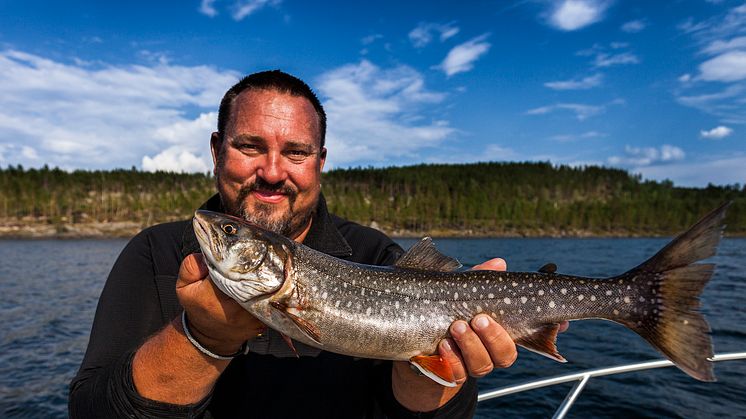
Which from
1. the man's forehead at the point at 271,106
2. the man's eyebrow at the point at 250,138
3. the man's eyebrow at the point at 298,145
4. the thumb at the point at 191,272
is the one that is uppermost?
the man's forehead at the point at 271,106

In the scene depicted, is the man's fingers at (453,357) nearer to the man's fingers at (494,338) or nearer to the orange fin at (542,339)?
the man's fingers at (494,338)

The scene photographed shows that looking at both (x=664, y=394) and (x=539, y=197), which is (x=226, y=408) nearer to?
(x=664, y=394)

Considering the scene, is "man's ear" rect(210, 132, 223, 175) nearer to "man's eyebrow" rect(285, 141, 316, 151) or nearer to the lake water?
"man's eyebrow" rect(285, 141, 316, 151)

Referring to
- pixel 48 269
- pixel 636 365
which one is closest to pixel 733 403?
pixel 636 365

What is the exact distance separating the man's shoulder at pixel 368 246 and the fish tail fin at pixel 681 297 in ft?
6.32

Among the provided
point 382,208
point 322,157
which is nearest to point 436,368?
point 322,157

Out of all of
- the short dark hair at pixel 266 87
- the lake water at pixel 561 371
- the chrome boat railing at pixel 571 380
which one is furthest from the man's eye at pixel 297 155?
the lake water at pixel 561 371

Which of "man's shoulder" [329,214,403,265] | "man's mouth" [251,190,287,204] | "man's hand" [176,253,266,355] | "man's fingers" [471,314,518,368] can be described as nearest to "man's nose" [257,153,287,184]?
"man's mouth" [251,190,287,204]

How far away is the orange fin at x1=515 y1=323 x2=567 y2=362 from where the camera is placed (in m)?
3.37

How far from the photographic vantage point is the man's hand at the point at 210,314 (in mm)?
2672

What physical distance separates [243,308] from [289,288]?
1.21 ft

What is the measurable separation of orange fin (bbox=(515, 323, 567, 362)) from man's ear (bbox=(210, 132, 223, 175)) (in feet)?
9.34

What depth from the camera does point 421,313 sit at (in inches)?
129

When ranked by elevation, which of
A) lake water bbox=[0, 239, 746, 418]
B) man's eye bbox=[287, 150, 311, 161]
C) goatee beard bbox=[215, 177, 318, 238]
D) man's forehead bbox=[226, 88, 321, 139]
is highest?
man's forehead bbox=[226, 88, 321, 139]
